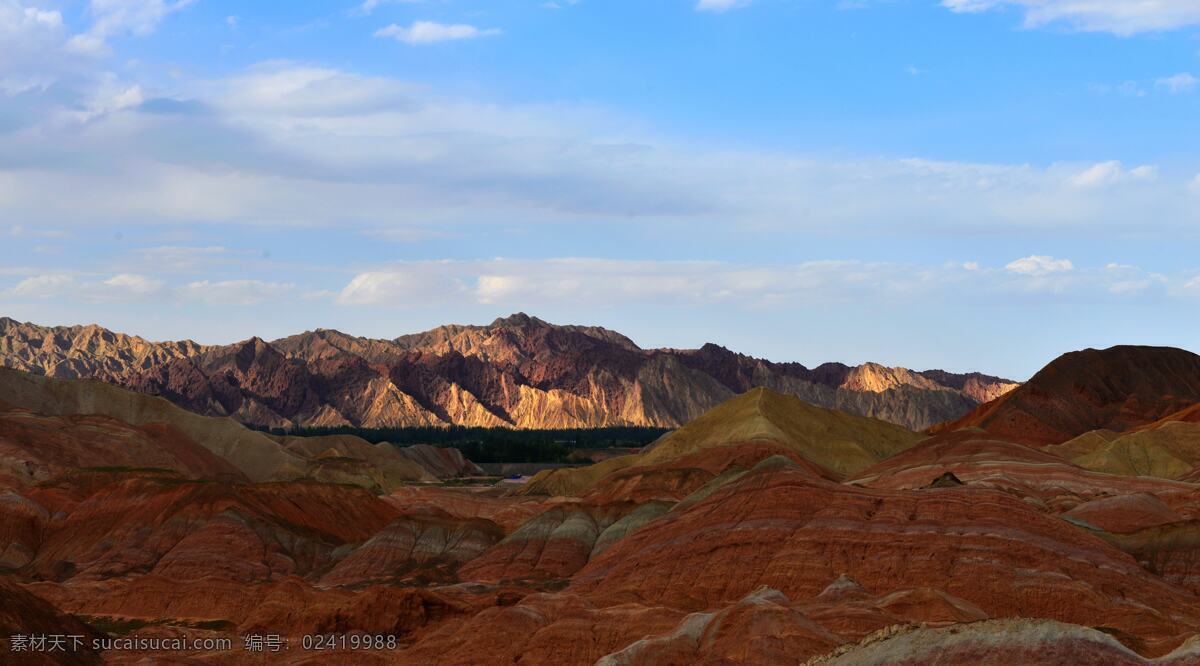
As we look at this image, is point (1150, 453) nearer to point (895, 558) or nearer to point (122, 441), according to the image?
point (895, 558)

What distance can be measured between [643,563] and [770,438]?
82.6 meters

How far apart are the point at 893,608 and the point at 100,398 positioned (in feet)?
522

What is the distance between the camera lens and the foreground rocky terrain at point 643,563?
57.2m

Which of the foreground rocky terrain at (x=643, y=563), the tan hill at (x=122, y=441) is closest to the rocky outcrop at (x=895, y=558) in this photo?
the foreground rocky terrain at (x=643, y=563)

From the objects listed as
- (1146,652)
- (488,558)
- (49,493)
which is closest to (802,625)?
(1146,652)

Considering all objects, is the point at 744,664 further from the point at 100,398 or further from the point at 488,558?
the point at 100,398

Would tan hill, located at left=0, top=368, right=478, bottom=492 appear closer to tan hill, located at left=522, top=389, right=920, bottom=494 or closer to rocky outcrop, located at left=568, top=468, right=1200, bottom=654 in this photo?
tan hill, located at left=522, top=389, right=920, bottom=494

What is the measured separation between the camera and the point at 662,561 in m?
82.4

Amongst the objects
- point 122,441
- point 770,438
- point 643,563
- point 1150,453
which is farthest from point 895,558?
point 122,441

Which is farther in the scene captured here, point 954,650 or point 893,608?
point 893,608

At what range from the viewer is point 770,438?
164125 mm

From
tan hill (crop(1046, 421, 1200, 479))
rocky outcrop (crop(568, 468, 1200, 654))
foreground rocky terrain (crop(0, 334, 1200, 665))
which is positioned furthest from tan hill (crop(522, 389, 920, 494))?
rocky outcrop (crop(568, 468, 1200, 654))

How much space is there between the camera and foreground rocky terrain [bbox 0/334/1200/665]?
57.2 m

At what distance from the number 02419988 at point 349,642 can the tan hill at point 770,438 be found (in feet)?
304
